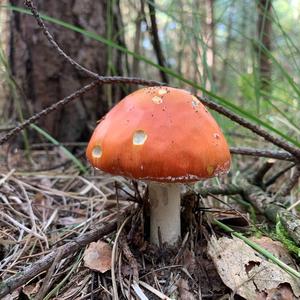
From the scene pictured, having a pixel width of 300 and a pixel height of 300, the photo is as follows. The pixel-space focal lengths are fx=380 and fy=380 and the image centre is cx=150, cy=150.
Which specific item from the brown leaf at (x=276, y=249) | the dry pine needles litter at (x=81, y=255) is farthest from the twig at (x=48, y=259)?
the brown leaf at (x=276, y=249)

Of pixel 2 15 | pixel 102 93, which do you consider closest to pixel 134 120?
pixel 102 93

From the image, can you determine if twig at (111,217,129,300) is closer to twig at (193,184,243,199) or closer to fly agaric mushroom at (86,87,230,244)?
fly agaric mushroom at (86,87,230,244)

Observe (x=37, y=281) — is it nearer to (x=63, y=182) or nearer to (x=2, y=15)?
(x=63, y=182)

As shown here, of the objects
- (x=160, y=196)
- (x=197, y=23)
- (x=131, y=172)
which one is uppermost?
(x=197, y=23)

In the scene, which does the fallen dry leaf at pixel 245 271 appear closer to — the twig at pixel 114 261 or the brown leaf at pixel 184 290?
the brown leaf at pixel 184 290

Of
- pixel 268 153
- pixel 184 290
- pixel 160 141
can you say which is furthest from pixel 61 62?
pixel 184 290

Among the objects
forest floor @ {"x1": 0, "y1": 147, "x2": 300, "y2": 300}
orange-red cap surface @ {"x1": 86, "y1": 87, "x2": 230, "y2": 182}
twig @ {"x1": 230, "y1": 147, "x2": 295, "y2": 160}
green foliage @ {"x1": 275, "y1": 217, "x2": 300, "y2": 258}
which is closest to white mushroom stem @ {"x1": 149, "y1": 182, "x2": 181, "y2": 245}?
forest floor @ {"x1": 0, "y1": 147, "x2": 300, "y2": 300}
